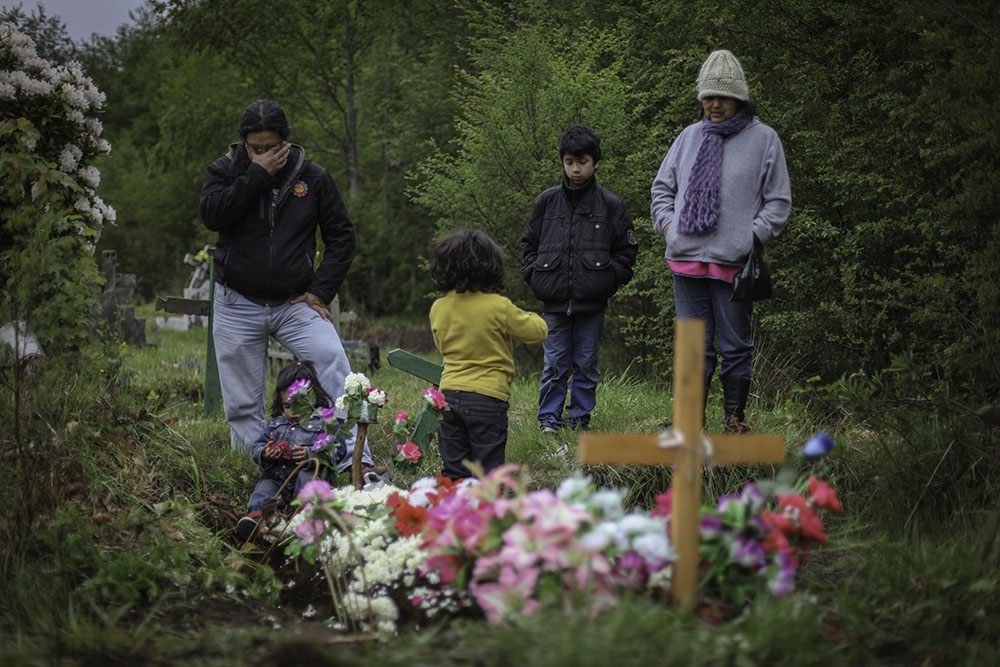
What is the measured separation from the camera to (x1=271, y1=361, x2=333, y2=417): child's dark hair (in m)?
4.45

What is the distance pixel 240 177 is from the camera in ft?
15.2

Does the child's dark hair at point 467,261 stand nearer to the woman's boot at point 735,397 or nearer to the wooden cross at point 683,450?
the woman's boot at point 735,397

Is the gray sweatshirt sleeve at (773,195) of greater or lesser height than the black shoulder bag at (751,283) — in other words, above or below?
above

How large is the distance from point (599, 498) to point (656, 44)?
9.29 m

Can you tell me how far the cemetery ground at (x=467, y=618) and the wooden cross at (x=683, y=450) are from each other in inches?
6.0

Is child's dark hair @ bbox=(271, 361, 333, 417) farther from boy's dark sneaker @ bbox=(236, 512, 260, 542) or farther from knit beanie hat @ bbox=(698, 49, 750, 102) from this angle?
knit beanie hat @ bbox=(698, 49, 750, 102)

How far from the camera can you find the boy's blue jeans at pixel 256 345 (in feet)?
15.5

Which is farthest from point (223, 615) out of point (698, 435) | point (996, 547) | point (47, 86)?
point (47, 86)

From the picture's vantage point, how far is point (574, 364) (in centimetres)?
527

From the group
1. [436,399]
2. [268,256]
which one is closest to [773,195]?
[436,399]

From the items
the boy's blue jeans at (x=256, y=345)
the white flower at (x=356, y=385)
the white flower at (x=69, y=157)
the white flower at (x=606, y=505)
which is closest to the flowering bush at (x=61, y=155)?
the white flower at (x=69, y=157)

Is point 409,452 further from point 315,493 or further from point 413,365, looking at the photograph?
point 315,493

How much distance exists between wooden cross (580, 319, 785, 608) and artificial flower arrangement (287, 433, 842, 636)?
6cm

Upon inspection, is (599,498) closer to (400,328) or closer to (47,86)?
(47,86)
